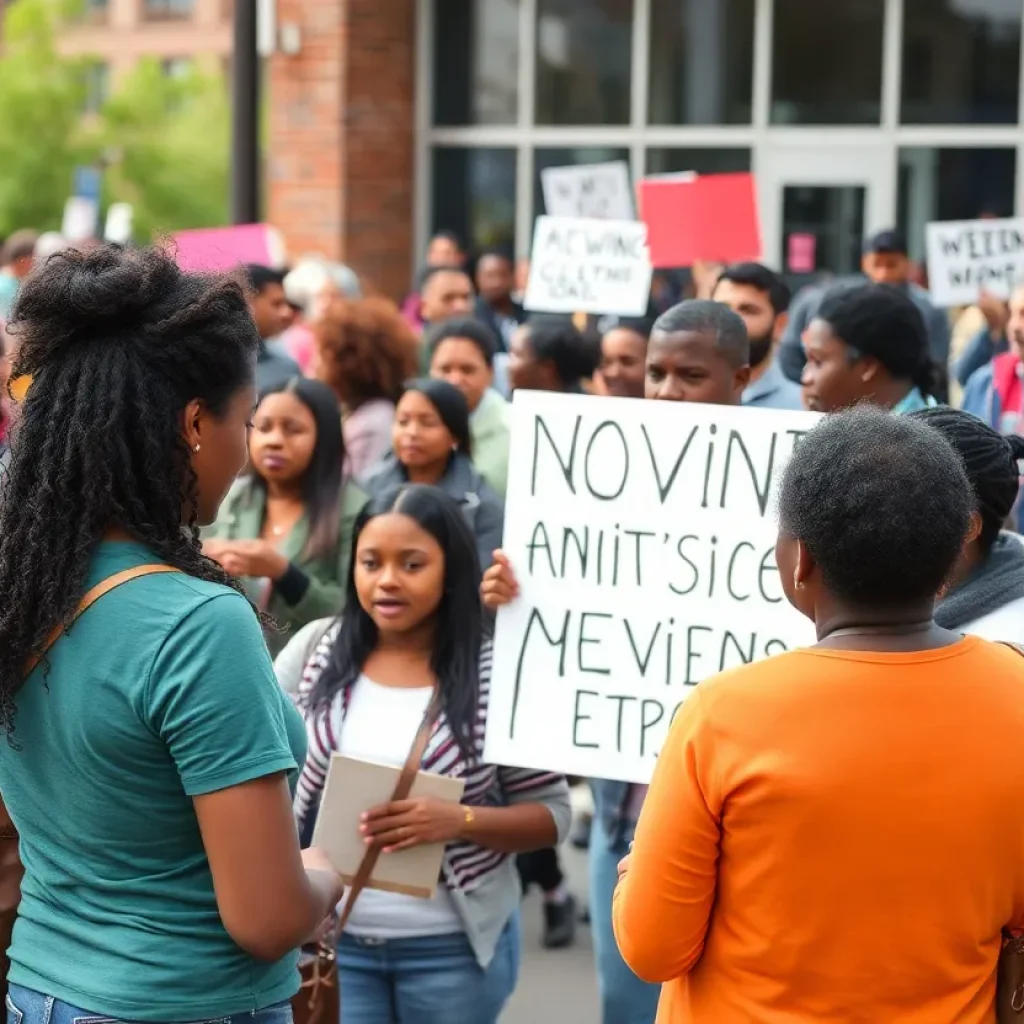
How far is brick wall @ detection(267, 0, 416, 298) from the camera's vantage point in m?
13.6

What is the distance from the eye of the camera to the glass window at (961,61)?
13.1 metres

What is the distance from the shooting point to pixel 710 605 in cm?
359

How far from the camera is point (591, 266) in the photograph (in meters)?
8.14

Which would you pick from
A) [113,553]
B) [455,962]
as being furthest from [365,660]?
[113,553]

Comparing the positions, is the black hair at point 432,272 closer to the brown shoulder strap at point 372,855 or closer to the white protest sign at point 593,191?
the white protest sign at point 593,191

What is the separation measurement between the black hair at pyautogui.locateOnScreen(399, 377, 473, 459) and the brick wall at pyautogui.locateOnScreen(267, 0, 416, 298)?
26.5ft

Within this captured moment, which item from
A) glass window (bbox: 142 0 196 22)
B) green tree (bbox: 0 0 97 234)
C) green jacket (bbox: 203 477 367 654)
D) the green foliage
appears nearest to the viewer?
green jacket (bbox: 203 477 367 654)

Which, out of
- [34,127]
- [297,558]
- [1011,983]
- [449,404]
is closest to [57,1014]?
[1011,983]

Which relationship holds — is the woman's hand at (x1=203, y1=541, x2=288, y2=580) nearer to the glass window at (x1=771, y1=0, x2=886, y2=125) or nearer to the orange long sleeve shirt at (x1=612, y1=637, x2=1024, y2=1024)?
the orange long sleeve shirt at (x1=612, y1=637, x2=1024, y2=1024)

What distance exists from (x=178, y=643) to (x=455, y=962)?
1701 mm

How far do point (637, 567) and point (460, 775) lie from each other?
571mm

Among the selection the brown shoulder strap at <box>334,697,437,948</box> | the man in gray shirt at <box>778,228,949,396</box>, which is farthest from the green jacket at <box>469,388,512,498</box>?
the brown shoulder strap at <box>334,697,437,948</box>

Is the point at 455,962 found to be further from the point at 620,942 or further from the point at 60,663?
the point at 60,663

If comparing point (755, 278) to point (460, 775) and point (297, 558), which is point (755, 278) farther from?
point (460, 775)
